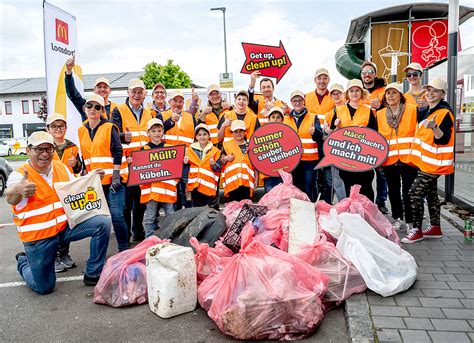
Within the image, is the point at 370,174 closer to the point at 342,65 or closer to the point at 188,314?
the point at 188,314

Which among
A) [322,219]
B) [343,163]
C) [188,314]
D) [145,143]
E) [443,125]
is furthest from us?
[145,143]

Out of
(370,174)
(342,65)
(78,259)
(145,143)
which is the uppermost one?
(342,65)

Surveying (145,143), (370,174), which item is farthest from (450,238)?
(145,143)

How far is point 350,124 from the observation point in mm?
5227

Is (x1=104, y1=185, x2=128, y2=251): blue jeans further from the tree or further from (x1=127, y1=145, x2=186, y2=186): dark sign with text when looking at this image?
the tree

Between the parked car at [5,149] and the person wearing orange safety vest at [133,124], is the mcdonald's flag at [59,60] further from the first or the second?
the parked car at [5,149]

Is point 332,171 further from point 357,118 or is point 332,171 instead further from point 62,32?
point 62,32

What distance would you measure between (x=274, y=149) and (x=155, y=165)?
1484mm

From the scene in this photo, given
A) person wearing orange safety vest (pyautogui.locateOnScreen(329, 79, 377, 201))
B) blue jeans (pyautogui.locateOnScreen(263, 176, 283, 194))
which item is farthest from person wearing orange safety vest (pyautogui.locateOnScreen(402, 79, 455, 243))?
blue jeans (pyautogui.locateOnScreen(263, 176, 283, 194))

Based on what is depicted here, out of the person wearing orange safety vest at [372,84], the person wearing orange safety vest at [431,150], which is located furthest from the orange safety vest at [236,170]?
the person wearing orange safety vest at [431,150]

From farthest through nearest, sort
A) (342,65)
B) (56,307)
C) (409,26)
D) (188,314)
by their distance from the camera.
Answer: (342,65), (409,26), (56,307), (188,314)

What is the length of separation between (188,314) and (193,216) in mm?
1363

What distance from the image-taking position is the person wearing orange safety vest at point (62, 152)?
4562 mm

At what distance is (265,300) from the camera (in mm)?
2910
